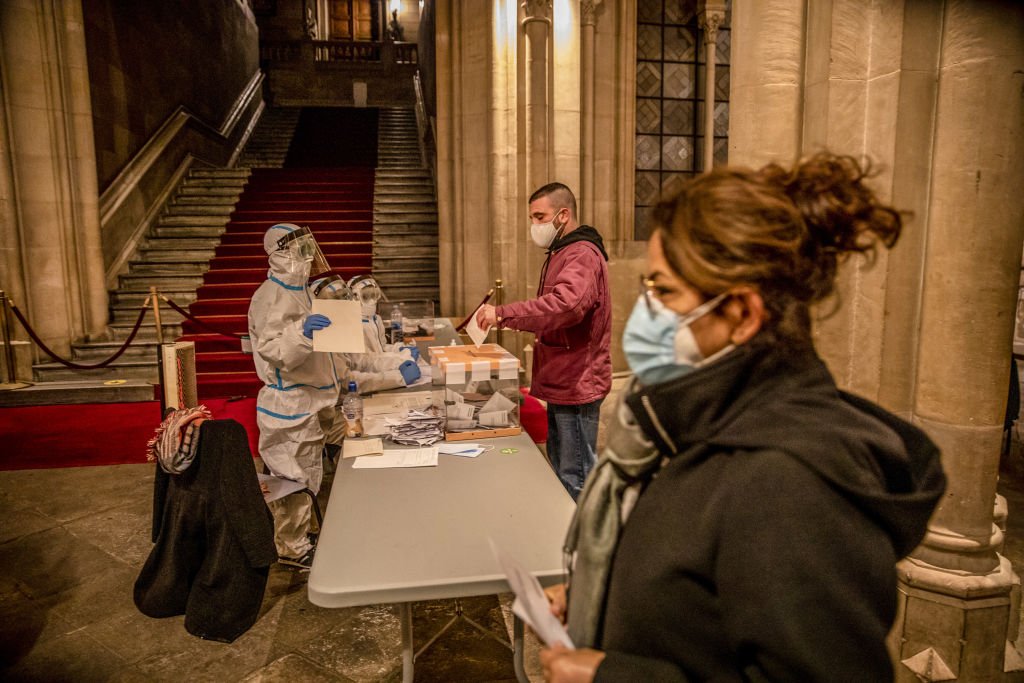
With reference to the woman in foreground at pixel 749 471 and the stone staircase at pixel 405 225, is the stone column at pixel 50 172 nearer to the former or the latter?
the stone staircase at pixel 405 225

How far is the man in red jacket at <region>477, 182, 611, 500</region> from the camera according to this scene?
122 inches

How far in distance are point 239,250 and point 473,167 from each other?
13.2ft

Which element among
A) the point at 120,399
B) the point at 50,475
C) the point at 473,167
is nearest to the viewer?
the point at 50,475

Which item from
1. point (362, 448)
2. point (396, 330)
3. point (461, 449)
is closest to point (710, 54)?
point (396, 330)

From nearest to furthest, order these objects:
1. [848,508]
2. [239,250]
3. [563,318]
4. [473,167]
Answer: [848,508] → [563,318] → [473,167] → [239,250]

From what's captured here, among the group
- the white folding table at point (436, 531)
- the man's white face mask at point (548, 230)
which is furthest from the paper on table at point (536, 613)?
the man's white face mask at point (548, 230)

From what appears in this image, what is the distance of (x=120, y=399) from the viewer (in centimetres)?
712

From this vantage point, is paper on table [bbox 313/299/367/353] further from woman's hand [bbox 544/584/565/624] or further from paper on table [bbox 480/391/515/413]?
woman's hand [bbox 544/584/565/624]

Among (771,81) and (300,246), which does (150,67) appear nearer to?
(300,246)

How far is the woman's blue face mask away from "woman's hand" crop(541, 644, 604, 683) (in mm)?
455

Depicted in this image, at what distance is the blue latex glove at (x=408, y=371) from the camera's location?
12.7 ft

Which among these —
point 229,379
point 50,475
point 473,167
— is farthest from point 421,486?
point 473,167

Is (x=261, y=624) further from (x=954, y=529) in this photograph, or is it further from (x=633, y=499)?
(x=954, y=529)

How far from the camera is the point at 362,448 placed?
2.75 meters
